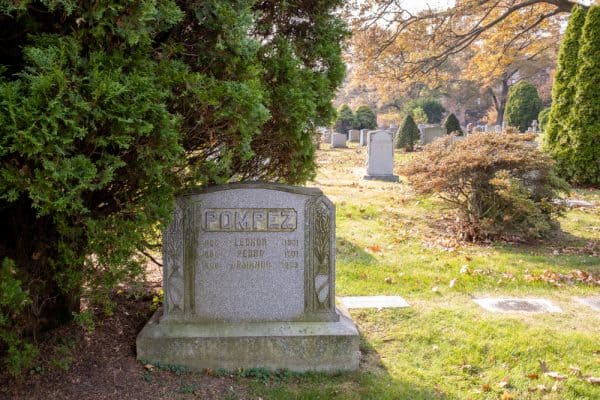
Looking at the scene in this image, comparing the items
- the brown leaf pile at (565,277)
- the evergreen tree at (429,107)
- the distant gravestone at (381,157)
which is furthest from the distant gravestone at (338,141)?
the brown leaf pile at (565,277)

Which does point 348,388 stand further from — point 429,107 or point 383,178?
point 429,107

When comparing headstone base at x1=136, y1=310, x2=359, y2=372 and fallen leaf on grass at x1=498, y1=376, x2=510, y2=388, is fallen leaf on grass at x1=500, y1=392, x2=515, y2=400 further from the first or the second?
headstone base at x1=136, y1=310, x2=359, y2=372

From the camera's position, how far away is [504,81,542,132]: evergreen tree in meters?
35.8

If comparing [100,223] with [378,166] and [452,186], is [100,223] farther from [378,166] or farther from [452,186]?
[378,166]

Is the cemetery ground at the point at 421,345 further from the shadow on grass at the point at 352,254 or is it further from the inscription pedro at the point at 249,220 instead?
the inscription pedro at the point at 249,220

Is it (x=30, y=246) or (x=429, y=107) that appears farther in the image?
(x=429, y=107)

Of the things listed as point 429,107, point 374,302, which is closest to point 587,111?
point 374,302

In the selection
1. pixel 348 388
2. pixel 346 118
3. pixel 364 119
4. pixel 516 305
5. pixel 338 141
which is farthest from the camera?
pixel 346 118

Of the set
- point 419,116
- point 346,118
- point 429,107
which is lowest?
point 346,118

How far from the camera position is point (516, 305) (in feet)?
17.9

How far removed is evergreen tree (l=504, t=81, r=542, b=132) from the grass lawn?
2909 centimetres

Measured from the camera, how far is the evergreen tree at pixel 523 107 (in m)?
35.8

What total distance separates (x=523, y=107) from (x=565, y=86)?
76.7 feet

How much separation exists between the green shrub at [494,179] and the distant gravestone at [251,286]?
473 centimetres
